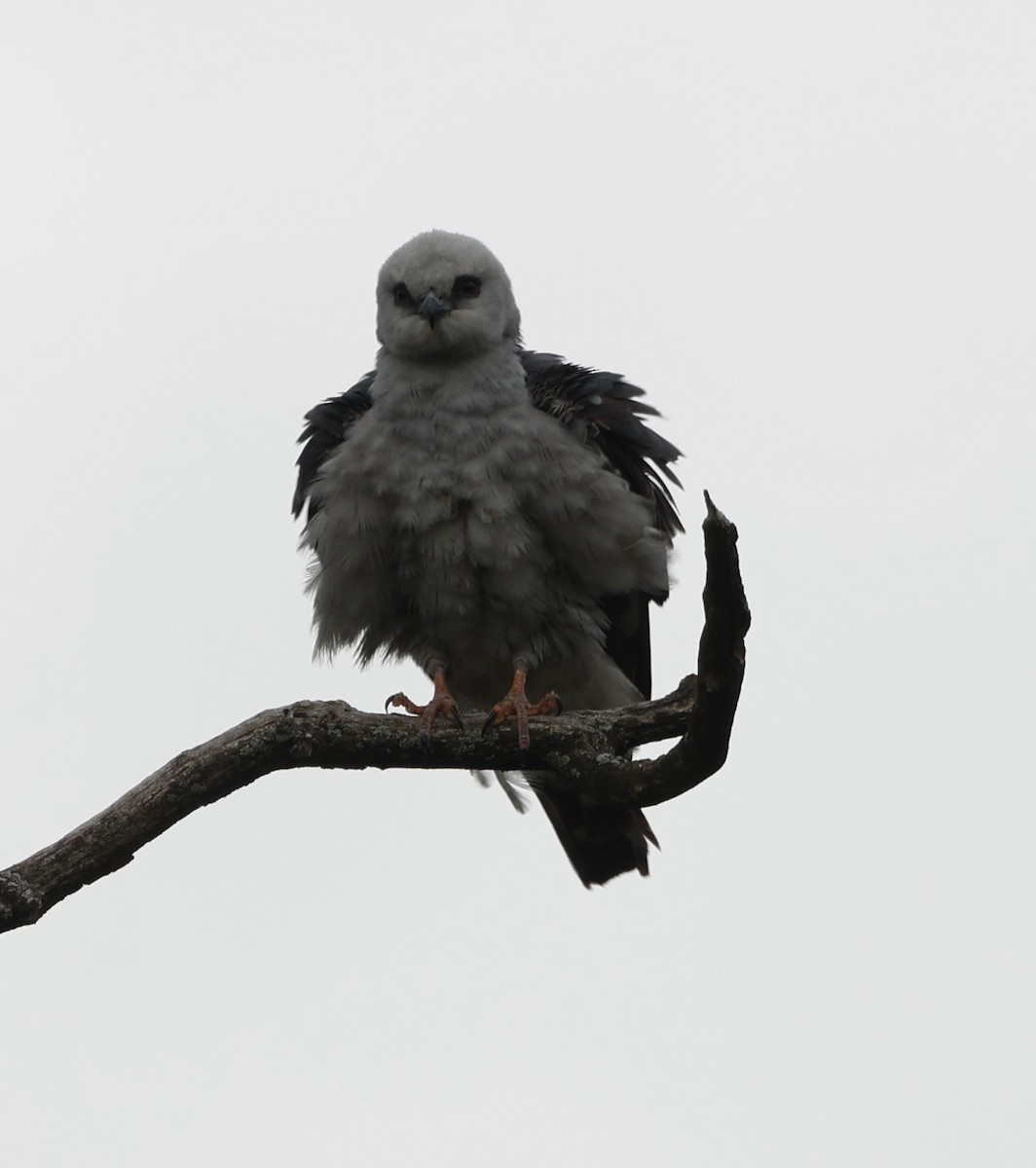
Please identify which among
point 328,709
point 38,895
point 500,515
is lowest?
point 38,895

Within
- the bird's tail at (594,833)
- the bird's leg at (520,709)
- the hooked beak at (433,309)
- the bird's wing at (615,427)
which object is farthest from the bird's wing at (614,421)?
the bird's tail at (594,833)

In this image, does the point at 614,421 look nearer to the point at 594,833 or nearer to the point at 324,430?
the point at 324,430

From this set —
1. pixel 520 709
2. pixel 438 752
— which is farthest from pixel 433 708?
pixel 520 709

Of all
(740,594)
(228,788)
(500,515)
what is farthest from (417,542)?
(740,594)

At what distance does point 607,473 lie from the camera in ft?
22.6

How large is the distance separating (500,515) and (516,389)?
2.21 feet

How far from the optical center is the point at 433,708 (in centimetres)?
618

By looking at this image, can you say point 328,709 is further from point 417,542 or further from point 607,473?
point 607,473

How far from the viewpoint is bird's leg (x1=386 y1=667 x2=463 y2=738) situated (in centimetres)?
603

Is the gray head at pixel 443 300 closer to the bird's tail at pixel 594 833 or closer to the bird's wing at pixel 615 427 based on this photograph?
the bird's wing at pixel 615 427

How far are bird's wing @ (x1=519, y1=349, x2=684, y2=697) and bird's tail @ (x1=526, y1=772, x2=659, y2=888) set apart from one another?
888 mm

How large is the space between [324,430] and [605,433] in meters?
1.32

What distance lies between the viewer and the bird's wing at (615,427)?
7008mm

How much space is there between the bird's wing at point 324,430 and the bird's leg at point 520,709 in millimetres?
1383
